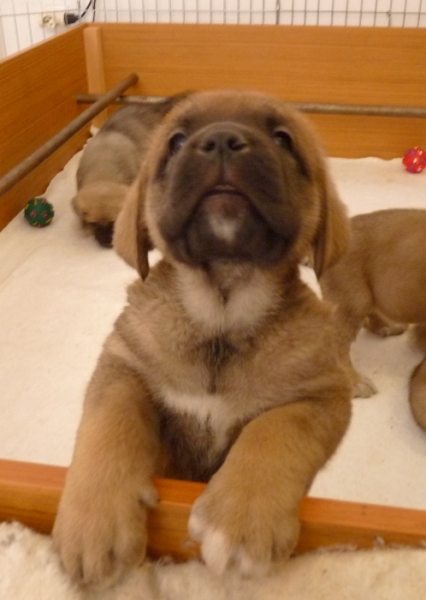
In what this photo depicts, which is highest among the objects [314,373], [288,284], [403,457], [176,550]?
[288,284]

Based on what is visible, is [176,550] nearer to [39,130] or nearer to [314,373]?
[314,373]

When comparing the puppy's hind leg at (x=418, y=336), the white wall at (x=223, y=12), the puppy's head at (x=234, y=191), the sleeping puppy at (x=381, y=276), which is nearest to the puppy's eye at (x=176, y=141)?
the puppy's head at (x=234, y=191)

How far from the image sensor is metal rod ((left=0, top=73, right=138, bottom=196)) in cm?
246

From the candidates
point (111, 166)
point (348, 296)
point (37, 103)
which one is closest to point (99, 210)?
point (111, 166)

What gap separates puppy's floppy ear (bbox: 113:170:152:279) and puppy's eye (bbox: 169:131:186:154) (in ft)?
0.33

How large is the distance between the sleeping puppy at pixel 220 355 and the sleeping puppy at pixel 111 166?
4.98ft

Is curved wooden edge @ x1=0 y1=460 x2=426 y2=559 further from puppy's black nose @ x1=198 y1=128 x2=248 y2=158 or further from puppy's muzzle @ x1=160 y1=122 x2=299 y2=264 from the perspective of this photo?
puppy's black nose @ x1=198 y1=128 x2=248 y2=158

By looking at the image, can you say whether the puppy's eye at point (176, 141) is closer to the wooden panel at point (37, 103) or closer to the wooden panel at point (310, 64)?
the wooden panel at point (37, 103)

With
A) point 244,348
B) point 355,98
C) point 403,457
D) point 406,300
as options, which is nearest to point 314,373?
point 244,348

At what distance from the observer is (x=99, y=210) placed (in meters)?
2.82

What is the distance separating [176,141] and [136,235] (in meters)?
0.20

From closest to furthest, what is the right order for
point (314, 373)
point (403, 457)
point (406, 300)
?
point (314, 373) → point (403, 457) → point (406, 300)

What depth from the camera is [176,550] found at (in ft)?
3.38

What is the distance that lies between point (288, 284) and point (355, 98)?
2530 millimetres
